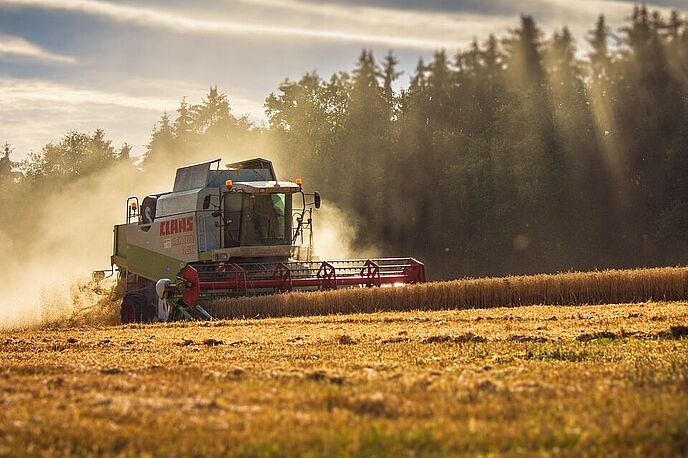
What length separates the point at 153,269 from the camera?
25.4 metres

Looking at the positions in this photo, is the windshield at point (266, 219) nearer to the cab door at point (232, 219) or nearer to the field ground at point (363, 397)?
the cab door at point (232, 219)

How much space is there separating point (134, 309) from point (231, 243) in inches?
113

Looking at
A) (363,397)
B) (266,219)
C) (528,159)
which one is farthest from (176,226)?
(528,159)

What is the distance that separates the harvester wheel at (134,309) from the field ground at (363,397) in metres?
11.1

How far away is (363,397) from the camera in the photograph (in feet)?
22.4

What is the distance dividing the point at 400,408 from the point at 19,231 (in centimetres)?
6244

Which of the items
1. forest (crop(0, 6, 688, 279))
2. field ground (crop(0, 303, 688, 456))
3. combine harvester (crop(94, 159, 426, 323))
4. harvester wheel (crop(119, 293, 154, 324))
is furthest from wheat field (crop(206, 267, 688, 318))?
forest (crop(0, 6, 688, 279))

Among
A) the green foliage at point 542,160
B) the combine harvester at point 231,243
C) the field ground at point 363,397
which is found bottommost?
the field ground at point 363,397

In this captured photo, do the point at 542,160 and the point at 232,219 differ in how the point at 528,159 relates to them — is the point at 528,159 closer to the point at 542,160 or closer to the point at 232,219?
the point at 542,160

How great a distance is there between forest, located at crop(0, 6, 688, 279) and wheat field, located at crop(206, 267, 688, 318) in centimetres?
1836

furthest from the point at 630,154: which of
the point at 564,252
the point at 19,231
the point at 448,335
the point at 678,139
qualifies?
the point at 19,231

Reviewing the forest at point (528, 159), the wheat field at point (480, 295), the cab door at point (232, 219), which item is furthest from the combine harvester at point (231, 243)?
the forest at point (528, 159)

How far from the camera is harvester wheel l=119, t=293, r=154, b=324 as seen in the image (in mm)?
24531

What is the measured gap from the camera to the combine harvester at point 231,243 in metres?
23.4
